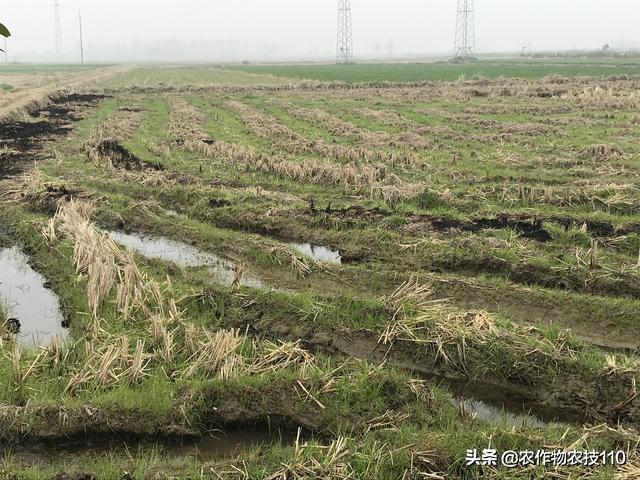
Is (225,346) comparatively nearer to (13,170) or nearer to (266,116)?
(13,170)

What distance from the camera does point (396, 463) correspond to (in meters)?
5.31

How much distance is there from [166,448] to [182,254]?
21.1 feet

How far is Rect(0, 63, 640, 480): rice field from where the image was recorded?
5.86 metres

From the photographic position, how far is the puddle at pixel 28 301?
28.8ft

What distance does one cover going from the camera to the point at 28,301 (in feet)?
32.5

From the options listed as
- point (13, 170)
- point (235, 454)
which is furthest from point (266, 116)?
point (235, 454)

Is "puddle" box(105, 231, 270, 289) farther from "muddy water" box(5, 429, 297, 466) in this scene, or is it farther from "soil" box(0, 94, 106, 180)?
"soil" box(0, 94, 106, 180)

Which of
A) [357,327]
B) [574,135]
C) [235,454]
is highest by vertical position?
[574,135]

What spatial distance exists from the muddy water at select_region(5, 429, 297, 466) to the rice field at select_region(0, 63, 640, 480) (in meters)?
0.03

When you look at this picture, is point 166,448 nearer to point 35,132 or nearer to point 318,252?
point 318,252

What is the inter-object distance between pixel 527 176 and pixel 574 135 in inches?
308

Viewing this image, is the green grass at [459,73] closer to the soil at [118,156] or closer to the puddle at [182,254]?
the soil at [118,156]

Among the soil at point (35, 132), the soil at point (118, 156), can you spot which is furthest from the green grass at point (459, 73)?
the soil at point (118, 156)

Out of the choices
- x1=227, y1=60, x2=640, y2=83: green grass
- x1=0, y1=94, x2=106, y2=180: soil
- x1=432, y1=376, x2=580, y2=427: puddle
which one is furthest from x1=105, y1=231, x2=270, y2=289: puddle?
x1=227, y1=60, x2=640, y2=83: green grass
